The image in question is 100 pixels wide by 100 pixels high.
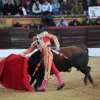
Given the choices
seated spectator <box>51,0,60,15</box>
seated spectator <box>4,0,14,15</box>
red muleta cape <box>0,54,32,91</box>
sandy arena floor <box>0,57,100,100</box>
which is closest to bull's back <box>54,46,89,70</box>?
sandy arena floor <box>0,57,100,100</box>

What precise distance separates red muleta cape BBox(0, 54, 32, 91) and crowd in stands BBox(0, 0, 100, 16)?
24.6 ft

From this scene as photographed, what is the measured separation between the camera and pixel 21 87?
7.00 m

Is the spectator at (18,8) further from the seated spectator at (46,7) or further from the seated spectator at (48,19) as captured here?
the seated spectator at (48,19)

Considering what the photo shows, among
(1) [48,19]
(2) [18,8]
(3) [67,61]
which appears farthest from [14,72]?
(2) [18,8]

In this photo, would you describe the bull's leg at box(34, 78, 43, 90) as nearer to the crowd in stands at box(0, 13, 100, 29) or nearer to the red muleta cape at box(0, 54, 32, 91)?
the red muleta cape at box(0, 54, 32, 91)

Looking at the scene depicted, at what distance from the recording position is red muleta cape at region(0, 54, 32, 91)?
703 cm

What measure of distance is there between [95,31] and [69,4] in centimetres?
150

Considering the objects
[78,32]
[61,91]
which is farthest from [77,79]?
[78,32]

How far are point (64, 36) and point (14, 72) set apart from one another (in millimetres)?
7869

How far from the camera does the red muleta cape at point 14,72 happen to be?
7.03m

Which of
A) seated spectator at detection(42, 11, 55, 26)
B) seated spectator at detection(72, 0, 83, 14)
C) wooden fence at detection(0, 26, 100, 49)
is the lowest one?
wooden fence at detection(0, 26, 100, 49)

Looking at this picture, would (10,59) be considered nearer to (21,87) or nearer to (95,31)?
(21,87)

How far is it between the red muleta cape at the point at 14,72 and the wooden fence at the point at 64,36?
7441 mm

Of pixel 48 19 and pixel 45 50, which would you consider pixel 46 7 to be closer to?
pixel 48 19
